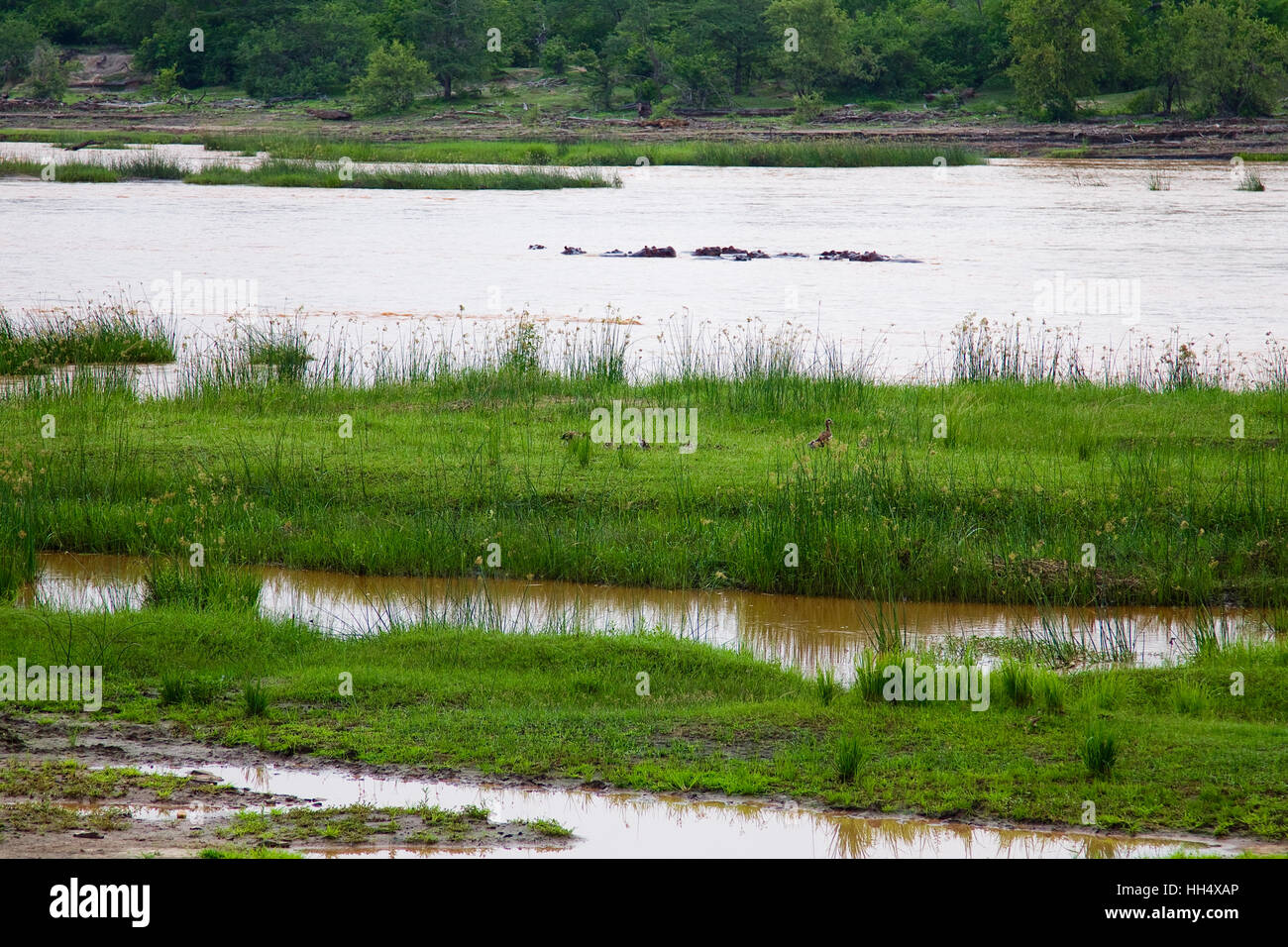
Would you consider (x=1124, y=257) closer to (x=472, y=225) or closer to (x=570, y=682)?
(x=472, y=225)

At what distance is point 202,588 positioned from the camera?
29.0ft

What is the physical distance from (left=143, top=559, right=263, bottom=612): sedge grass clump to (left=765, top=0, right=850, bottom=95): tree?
72.5 m

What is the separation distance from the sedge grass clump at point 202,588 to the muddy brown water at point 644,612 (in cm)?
25

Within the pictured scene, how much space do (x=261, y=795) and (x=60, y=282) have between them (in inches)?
880

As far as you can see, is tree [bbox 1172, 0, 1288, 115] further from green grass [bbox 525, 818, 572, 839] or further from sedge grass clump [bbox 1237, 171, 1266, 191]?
green grass [bbox 525, 818, 572, 839]

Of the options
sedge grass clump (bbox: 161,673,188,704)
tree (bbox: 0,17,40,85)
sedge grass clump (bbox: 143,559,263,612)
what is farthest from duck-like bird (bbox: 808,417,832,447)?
tree (bbox: 0,17,40,85)

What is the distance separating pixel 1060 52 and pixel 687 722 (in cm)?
7159

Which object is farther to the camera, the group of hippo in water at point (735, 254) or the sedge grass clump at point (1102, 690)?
the group of hippo in water at point (735, 254)

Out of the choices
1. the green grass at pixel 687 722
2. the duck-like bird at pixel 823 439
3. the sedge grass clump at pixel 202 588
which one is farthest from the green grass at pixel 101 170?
the green grass at pixel 687 722

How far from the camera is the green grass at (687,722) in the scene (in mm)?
6074

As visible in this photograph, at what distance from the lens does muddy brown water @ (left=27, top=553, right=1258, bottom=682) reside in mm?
8922

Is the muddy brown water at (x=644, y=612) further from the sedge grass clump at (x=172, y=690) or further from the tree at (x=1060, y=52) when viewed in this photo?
the tree at (x=1060, y=52)

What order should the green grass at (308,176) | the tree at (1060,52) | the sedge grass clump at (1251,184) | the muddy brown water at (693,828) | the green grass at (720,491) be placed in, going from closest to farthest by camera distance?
the muddy brown water at (693,828) → the green grass at (720,491) → the sedge grass clump at (1251,184) → the green grass at (308,176) → the tree at (1060,52)

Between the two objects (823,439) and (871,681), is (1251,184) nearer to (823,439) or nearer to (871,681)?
(823,439)
